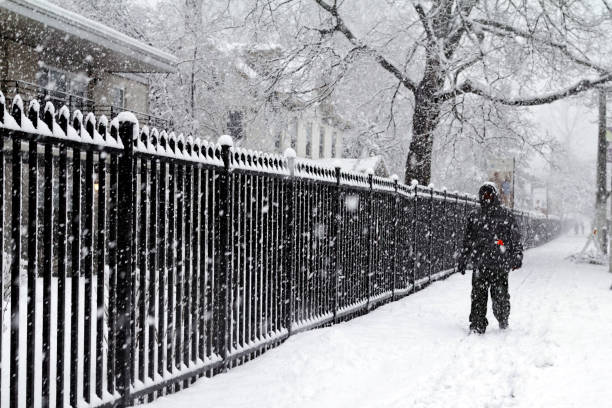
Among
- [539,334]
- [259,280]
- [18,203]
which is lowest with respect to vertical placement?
[539,334]

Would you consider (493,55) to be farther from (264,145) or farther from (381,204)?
(264,145)

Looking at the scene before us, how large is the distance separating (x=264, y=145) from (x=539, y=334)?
24728 mm

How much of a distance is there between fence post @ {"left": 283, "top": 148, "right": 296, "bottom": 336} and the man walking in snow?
2383 millimetres

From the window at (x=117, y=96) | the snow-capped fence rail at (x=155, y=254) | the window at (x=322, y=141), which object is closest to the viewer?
the snow-capped fence rail at (x=155, y=254)

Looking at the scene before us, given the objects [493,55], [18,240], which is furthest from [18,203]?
[493,55]

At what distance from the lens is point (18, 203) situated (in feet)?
10.7

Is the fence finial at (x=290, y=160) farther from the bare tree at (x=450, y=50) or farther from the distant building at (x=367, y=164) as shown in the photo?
the distant building at (x=367, y=164)

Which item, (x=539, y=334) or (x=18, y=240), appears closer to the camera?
(x=18, y=240)

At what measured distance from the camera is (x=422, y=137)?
59.8 feet

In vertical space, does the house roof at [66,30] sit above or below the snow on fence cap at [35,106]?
above

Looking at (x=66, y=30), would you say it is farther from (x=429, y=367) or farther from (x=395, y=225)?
(x=429, y=367)

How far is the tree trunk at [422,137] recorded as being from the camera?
18.1 m

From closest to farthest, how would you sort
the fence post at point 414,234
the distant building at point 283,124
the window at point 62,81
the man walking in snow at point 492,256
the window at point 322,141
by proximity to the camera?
the man walking in snow at point 492,256
the fence post at point 414,234
the window at point 62,81
the distant building at point 283,124
the window at point 322,141

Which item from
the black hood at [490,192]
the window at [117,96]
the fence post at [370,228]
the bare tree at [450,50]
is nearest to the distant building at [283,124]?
the bare tree at [450,50]
